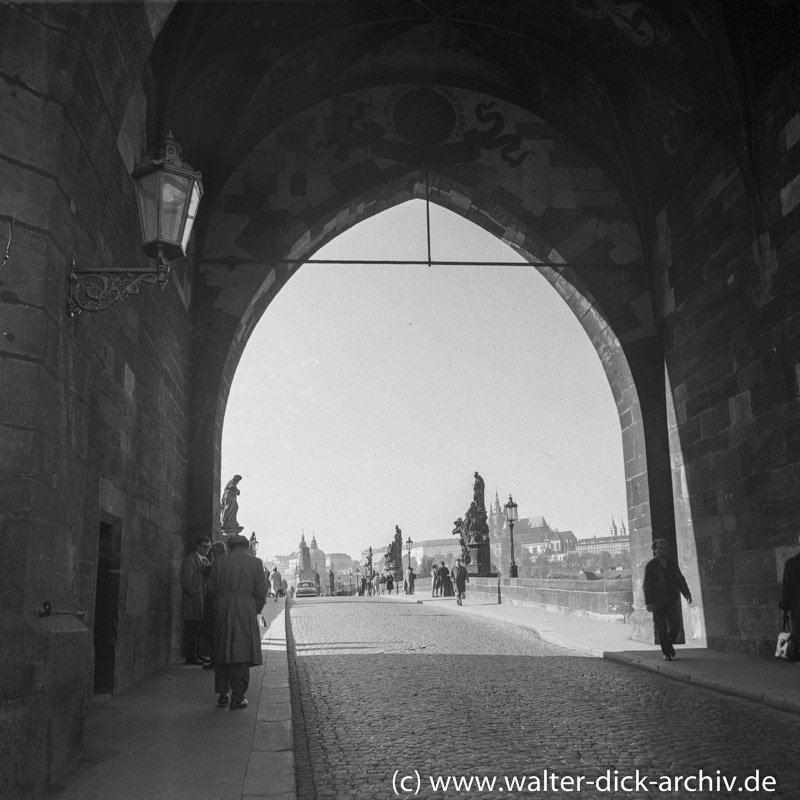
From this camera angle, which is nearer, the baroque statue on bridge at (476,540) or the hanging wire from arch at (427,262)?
the hanging wire from arch at (427,262)

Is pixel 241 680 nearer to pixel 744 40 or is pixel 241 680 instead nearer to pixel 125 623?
pixel 125 623

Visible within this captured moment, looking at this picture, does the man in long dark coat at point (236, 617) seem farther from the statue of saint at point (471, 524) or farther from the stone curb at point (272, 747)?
the statue of saint at point (471, 524)

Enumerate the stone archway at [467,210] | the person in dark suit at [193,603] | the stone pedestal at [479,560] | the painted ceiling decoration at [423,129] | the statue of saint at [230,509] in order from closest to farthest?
the person in dark suit at [193,603] → the stone archway at [467,210] → the painted ceiling decoration at [423,129] → the statue of saint at [230,509] → the stone pedestal at [479,560]

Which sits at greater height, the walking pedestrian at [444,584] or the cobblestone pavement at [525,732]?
the walking pedestrian at [444,584]

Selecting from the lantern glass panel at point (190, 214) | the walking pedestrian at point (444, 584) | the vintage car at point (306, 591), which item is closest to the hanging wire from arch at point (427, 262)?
the lantern glass panel at point (190, 214)

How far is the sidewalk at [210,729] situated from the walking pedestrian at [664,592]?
0.35 m

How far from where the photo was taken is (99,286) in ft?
15.7

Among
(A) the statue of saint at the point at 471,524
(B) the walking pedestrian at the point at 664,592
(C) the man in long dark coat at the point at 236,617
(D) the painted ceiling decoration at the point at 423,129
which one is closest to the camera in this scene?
(C) the man in long dark coat at the point at 236,617

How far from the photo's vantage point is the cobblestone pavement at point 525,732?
4082 millimetres

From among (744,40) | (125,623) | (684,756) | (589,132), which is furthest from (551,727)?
(589,132)

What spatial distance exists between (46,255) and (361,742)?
127 inches

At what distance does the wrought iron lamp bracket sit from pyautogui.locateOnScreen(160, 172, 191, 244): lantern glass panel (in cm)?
33

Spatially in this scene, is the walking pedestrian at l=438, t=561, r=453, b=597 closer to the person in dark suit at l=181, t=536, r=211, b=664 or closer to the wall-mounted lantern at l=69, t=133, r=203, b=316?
the person in dark suit at l=181, t=536, r=211, b=664

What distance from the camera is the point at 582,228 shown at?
40.2 ft
